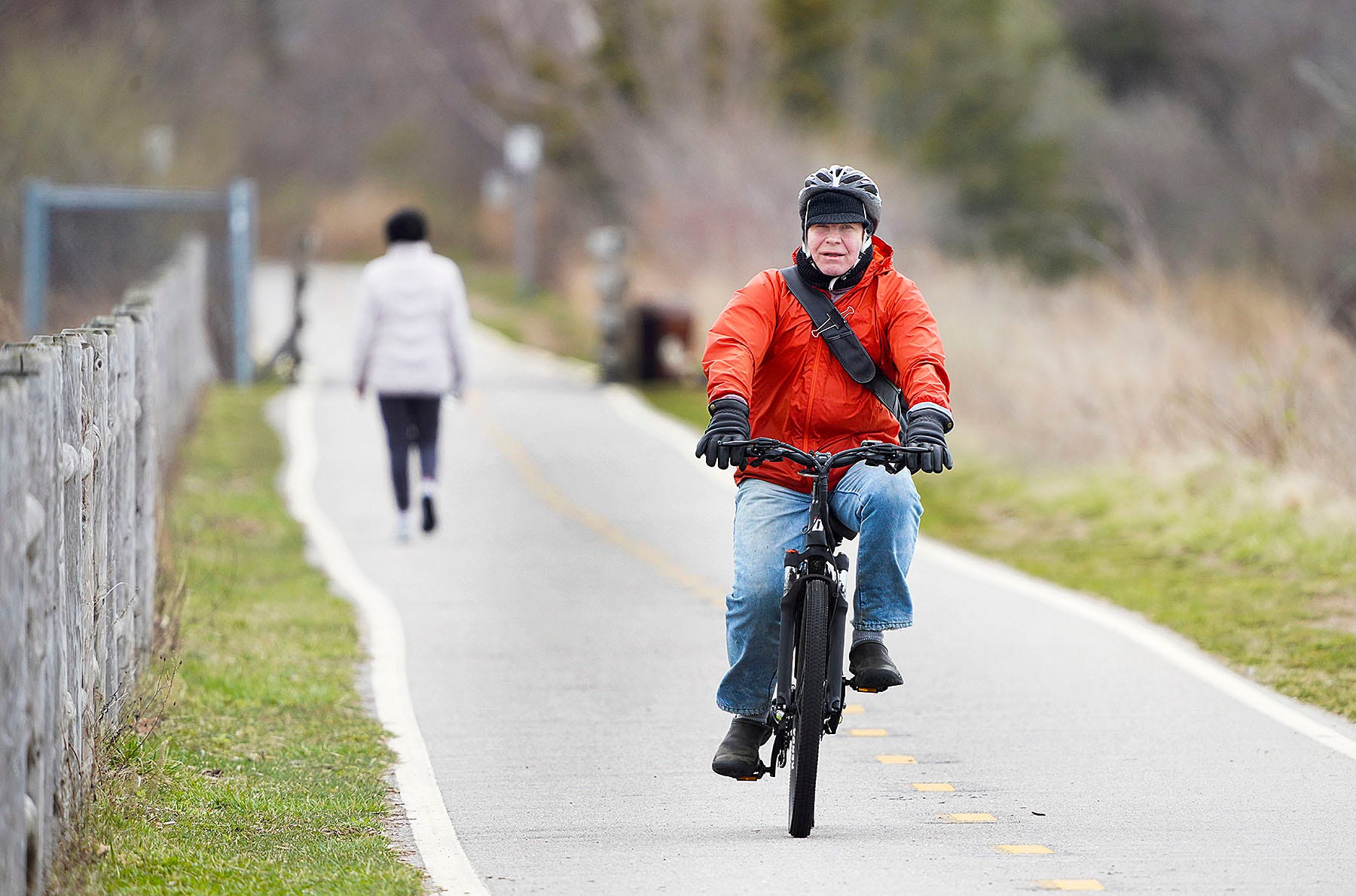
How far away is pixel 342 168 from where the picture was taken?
7106 cm

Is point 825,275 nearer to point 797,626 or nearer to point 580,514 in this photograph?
point 797,626

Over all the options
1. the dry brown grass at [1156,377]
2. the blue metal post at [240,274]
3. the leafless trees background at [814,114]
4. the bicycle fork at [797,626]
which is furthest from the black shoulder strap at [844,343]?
the leafless trees background at [814,114]

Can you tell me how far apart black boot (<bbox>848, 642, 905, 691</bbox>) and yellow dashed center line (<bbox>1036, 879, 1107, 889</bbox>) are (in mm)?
834

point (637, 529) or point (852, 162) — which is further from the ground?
point (852, 162)

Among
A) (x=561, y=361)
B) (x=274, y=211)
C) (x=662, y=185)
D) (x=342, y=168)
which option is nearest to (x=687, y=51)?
(x=662, y=185)

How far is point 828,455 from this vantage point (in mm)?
6629

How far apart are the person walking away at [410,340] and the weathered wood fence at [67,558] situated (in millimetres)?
3832

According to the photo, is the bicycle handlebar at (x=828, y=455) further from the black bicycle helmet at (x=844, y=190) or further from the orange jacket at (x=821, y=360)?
the black bicycle helmet at (x=844, y=190)

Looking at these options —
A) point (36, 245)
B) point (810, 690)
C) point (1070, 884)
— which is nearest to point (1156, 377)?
point (810, 690)

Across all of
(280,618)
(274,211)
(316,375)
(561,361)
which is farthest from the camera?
(274,211)

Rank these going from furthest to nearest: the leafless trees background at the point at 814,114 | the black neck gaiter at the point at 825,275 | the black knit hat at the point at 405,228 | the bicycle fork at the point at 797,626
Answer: the leafless trees background at the point at 814,114 < the black knit hat at the point at 405,228 < the black neck gaiter at the point at 825,275 < the bicycle fork at the point at 797,626

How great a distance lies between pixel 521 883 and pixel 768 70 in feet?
130

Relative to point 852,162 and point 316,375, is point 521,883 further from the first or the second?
point 852,162

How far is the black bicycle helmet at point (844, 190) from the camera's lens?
22.6 feet
